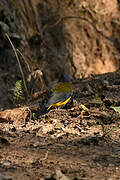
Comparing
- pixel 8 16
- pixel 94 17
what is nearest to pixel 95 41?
pixel 94 17

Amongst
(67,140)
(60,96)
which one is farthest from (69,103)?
(67,140)

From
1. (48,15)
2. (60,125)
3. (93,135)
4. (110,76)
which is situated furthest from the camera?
(48,15)

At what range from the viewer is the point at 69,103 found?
412 centimetres

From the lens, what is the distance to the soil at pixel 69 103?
8.16 ft

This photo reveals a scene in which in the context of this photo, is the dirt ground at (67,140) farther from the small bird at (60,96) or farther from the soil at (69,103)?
the small bird at (60,96)

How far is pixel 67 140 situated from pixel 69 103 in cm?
111

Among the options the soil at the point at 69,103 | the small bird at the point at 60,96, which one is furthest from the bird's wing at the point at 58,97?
the soil at the point at 69,103

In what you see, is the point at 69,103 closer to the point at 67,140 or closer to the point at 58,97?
the point at 58,97

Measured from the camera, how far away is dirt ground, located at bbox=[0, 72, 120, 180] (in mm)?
2334

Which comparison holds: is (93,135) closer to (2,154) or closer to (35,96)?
(2,154)

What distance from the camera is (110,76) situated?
543cm

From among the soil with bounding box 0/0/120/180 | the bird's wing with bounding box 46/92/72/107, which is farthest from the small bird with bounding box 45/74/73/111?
the soil with bounding box 0/0/120/180

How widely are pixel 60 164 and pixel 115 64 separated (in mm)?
7888

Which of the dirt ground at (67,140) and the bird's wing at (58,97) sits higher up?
the bird's wing at (58,97)
